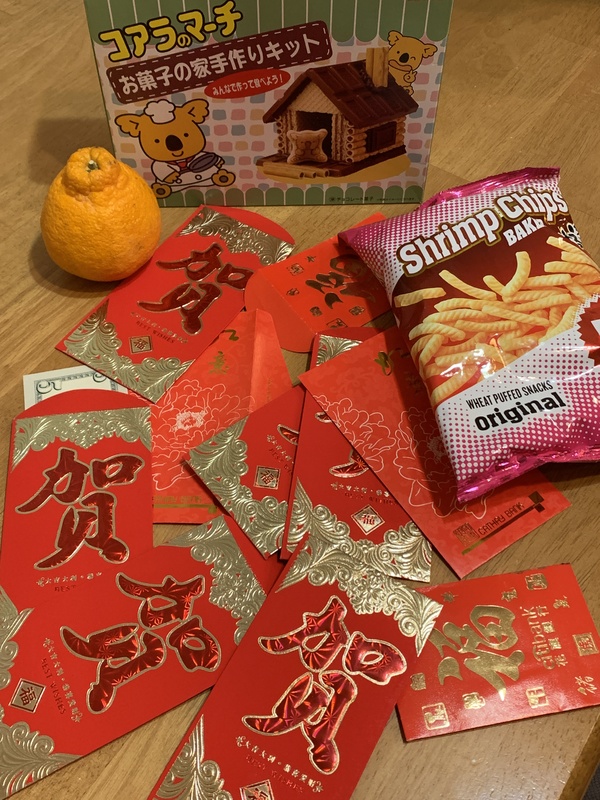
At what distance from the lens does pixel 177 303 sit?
758 mm

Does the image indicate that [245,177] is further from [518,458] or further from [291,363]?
[518,458]

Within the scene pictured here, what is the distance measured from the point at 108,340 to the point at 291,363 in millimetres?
193

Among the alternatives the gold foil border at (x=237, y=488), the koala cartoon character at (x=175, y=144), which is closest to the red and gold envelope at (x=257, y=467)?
the gold foil border at (x=237, y=488)

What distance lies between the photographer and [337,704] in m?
0.53

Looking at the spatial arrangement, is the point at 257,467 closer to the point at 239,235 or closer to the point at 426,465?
the point at 426,465

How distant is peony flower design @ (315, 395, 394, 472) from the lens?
2.14ft

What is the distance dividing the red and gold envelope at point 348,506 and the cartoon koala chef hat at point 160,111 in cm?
36

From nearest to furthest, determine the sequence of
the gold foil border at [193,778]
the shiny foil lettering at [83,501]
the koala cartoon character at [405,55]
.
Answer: the gold foil border at [193,778], the shiny foil lettering at [83,501], the koala cartoon character at [405,55]

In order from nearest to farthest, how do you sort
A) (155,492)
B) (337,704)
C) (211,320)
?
(337,704) → (155,492) → (211,320)

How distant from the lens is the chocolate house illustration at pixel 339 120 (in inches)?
28.7

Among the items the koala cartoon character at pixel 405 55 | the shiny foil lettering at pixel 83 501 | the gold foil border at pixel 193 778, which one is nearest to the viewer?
the gold foil border at pixel 193 778

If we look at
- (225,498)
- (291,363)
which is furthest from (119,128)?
(225,498)

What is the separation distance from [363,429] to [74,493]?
0.27 metres

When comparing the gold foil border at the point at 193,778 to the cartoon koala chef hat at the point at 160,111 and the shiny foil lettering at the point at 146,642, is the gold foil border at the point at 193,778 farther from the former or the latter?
the cartoon koala chef hat at the point at 160,111
